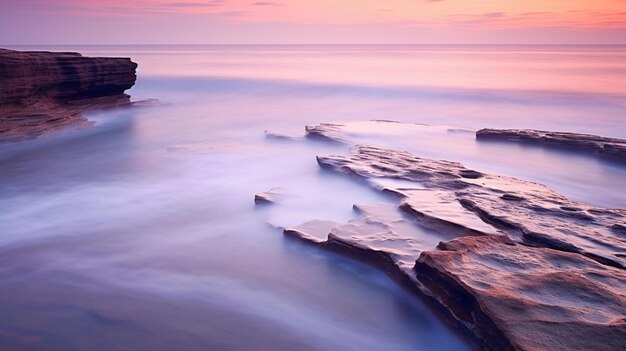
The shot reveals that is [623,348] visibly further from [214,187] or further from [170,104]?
[170,104]

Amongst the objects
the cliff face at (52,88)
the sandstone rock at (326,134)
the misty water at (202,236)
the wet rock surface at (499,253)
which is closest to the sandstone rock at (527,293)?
the wet rock surface at (499,253)

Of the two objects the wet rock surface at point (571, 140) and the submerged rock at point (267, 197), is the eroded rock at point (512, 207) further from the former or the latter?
the wet rock surface at point (571, 140)

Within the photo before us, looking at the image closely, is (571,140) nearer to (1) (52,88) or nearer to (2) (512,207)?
(2) (512,207)

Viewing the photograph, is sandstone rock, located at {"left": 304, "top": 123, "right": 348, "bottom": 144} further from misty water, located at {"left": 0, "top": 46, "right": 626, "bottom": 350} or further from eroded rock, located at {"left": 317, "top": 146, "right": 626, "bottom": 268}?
eroded rock, located at {"left": 317, "top": 146, "right": 626, "bottom": 268}

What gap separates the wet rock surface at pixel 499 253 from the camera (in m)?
3.09

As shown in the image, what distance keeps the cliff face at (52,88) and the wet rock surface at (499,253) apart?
9.53 meters

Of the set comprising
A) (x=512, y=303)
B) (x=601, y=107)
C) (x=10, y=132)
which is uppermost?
(x=601, y=107)

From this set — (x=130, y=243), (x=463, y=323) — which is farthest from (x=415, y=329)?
(x=130, y=243)

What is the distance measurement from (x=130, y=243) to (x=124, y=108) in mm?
12445

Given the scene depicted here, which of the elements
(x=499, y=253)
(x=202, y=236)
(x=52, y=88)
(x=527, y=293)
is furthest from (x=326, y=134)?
(x=52, y=88)

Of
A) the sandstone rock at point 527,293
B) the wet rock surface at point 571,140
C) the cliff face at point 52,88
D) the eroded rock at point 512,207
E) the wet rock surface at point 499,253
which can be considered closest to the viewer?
the sandstone rock at point 527,293

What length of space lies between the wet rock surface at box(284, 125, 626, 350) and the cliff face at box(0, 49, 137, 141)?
9.53 m

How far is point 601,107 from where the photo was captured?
17672 mm

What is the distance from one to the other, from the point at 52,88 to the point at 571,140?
46.6ft
